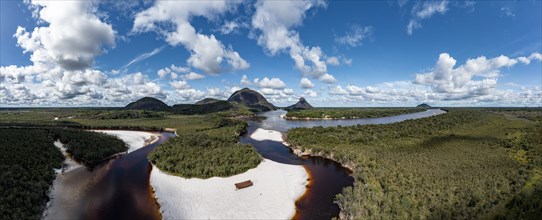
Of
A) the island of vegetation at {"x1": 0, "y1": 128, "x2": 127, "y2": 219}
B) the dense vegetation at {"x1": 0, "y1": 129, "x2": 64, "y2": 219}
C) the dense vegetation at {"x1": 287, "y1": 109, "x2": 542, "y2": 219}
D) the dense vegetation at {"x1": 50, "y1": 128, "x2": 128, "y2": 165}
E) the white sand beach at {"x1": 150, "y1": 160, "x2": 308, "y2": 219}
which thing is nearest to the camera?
the dense vegetation at {"x1": 287, "y1": 109, "x2": 542, "y2": 219}

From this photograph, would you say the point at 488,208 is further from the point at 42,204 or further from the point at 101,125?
the point at 101,125

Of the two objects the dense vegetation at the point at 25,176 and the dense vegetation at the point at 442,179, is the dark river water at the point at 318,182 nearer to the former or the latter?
the dense vegetation at the point at 442,179

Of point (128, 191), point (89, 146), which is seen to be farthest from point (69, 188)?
point (89, 146)

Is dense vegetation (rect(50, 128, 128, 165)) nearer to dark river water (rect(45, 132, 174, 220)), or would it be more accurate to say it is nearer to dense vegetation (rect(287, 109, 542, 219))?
dark river water (rect(45, 132, 174, 220))

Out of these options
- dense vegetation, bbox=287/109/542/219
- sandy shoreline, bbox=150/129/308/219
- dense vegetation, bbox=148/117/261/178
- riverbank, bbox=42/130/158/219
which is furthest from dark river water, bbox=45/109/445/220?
dense vegetation, bbox=148/117/261/178

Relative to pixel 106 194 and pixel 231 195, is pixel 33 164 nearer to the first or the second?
pixel 106 194

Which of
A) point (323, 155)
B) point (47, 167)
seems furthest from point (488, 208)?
point (47, 167)
